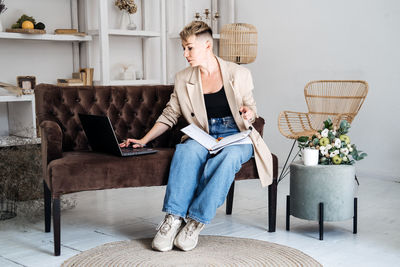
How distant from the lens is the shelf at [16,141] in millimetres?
3877

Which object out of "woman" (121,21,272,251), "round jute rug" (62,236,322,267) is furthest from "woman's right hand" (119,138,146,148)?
"round jute rug" (62,236,322,267)

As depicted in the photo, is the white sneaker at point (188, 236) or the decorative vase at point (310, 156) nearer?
the white sneaker at point (188, 236)

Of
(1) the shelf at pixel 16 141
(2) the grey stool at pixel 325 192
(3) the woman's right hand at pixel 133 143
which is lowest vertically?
(2) the grey stool at pixel 325 192

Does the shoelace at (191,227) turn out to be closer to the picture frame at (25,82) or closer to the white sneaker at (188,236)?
the white sneaker at (188,236)

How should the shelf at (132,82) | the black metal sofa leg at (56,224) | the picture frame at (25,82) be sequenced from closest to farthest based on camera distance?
1. the black metal sofa leg at (56,224)
2. the picture frame at (25,82)
3. the shelf at (132,82)

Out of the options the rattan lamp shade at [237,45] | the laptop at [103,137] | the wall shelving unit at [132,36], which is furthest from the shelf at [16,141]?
the rattan lamp shade at [237,45]

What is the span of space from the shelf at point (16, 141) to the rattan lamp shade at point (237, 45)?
2046 millimetres

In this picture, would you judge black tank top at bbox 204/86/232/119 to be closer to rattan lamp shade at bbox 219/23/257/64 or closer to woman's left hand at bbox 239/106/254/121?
woman's left hand at bbox 239/106/254/121

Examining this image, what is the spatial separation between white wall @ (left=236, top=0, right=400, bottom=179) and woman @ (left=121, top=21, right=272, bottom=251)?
2013 millimetres

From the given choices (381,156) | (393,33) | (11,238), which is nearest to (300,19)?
(393,33)

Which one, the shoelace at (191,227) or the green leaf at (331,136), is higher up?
the green leaf at (331,136)

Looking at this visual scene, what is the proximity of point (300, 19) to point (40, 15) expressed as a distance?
2.39 meters

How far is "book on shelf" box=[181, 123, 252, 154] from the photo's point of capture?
2.87 m

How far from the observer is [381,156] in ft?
15.3
